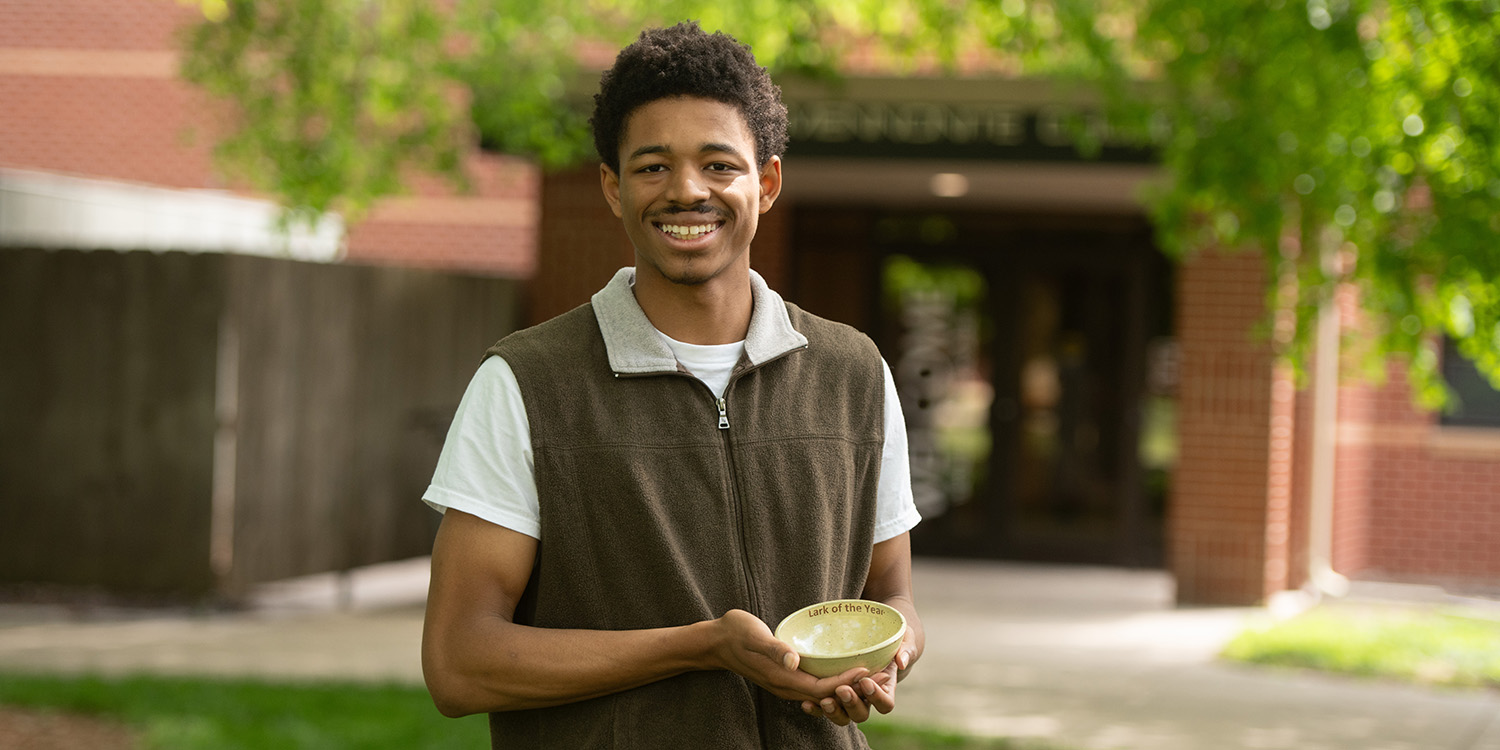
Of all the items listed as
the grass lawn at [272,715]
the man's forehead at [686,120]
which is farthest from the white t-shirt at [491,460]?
the grass lawn at [272,715]

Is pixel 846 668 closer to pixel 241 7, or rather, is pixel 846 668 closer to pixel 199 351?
pixel 199 351

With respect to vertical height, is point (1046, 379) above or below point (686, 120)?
below

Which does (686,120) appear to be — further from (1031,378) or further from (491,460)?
(1031,378)

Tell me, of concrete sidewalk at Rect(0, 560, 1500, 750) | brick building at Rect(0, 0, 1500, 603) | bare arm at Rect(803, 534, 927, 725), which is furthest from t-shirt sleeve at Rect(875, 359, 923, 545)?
brick building at Rect(0, 0, 1500, 603)

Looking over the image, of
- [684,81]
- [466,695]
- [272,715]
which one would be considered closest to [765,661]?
[466,695]

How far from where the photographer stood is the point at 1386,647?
9.23 m

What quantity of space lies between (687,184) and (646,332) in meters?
0.21

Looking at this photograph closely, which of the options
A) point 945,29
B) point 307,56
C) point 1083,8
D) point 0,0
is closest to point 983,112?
point 945,29

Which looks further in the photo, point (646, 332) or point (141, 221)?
point (141, 221)

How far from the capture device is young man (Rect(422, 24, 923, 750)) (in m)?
2.04

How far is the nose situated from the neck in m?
0.13

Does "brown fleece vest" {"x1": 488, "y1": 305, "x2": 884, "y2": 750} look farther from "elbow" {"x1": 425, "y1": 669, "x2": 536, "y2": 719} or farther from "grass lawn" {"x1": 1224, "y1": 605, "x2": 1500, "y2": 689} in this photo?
"grass lawn" {"x1": 1224, "y1": 605, "x2": 1500, "y2": 689}

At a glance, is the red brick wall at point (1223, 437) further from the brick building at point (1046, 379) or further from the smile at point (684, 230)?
the smile at point (684, 230)

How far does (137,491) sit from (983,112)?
5864 millimetres
